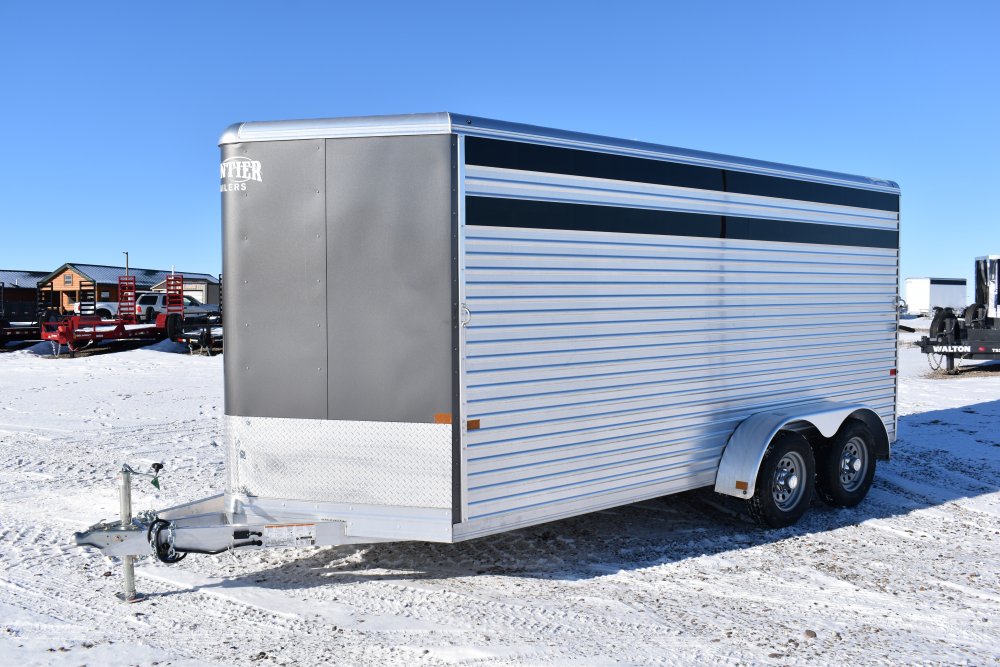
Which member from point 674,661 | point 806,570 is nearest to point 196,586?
point 674,661

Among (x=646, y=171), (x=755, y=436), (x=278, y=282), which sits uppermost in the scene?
(x=646, y=171)

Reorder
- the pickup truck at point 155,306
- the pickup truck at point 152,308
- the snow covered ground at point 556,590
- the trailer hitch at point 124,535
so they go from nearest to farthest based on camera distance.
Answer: the snow covered ground at point 556,590 < the trailer hitch at point 124,535 < the pickup truck at point 152,308 < the pickup truck at point 155,306

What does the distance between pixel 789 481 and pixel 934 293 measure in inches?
1830

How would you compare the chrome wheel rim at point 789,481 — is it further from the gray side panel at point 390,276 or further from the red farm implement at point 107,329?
the red farm implement at point 107,329

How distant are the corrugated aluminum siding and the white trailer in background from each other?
45.2m

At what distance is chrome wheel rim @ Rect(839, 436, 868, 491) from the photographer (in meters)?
6.84

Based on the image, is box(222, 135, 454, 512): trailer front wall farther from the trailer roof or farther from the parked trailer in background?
the parked trailer in background

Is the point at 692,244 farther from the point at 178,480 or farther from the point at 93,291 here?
the point at 93,291

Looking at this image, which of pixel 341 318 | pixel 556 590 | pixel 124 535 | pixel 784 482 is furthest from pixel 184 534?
pixel 784 482

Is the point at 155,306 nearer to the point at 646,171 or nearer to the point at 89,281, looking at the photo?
the point at 89,281

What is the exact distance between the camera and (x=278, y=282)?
186 inches

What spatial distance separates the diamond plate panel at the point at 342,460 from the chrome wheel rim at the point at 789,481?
3069mm

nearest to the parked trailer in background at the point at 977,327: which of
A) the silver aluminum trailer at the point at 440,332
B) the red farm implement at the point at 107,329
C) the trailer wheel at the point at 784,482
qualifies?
the trailer wheel at the point at 784,482

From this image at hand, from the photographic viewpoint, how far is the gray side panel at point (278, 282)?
4656 mm
